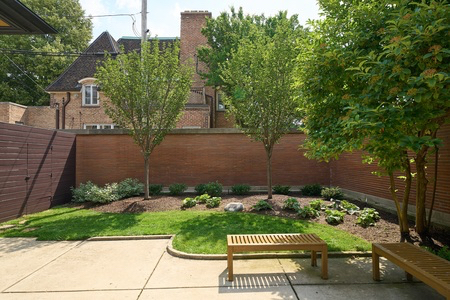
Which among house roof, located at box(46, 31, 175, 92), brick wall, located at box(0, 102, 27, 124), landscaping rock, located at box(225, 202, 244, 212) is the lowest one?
landscaping rock, located at box(225, 202, 244, 212)

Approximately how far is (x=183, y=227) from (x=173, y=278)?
284cm

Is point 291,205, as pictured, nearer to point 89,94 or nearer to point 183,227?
point 183,227

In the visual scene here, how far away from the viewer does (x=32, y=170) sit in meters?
9.64

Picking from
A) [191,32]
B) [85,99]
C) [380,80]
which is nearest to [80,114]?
[85,99]

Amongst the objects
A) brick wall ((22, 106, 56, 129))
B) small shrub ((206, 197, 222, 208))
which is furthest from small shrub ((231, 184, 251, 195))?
brick wall ((22, 106, 56, 129))

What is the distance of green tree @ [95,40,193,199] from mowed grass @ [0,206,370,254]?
2835mm

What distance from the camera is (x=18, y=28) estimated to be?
15.2ft

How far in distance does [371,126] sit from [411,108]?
1.80 ft

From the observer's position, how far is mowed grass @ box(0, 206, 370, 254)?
6.05 m

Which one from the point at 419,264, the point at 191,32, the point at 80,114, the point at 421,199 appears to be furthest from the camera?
the point at 191,32

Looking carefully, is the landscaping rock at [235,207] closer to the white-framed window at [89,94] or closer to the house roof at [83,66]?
the house roof at [83,66]

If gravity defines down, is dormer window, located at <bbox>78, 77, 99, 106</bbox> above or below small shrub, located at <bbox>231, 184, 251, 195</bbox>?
above

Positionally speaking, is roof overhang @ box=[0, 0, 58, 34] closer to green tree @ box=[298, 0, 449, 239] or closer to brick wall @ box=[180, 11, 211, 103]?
green tree @ box=[298, 0, 449, 239]

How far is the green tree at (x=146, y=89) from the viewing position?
1002 centimetres
